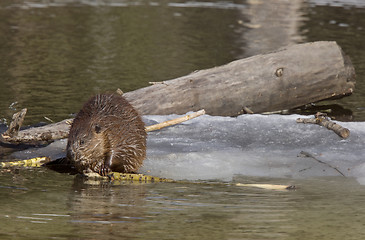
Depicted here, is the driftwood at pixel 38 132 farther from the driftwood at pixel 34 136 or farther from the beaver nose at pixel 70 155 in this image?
the beaver nose at pixel 70 155

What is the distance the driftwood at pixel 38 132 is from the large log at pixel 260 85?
1111 mm

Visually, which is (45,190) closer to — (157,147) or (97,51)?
(157,147)

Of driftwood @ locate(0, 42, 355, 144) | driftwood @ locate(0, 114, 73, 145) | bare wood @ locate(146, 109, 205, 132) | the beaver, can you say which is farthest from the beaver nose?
driftwood @ locate(0, 42, 355, 144)

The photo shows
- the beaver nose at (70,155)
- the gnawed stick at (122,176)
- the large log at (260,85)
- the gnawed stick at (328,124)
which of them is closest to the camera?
the gnawed stick at (122,176)

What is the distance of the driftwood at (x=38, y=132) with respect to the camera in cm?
806

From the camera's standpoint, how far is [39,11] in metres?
24.1

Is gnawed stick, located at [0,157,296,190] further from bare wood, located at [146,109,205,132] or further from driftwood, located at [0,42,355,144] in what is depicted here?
driftwood, located at [0,42,355,144]

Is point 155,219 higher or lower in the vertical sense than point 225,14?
lower

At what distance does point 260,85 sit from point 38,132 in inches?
136

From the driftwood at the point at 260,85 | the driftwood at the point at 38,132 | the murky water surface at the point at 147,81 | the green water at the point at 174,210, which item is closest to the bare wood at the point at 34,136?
the driftwood at the point at 38,132

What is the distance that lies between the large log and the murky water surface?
0.88m

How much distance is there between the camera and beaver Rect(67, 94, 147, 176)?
7004 mm

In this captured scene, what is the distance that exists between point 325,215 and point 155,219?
141 cm

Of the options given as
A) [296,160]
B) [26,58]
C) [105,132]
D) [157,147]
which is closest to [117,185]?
[105,132]
